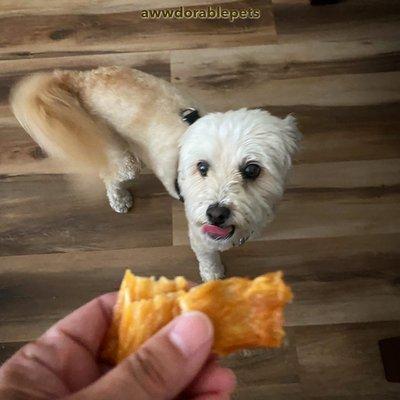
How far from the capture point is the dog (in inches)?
35.3

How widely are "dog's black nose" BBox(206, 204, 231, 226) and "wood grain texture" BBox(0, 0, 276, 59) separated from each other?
96 cm

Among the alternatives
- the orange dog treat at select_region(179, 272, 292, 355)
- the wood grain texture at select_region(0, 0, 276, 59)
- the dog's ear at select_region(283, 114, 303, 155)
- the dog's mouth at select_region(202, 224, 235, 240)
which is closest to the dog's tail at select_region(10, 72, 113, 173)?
the dog's mouth at select_region(202, 224, 235, 240)

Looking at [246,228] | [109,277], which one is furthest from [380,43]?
[109,277]

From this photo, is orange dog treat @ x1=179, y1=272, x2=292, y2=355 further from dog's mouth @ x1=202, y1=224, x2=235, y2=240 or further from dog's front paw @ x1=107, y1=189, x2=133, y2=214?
dog's front paw @ x1=107, y1=189, x2=133, y2=214

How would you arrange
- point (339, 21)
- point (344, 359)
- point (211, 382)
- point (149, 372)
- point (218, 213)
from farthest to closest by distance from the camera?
point (339, 21), point (344, 359), point (218, 213), point (211, 382), point (149, 372)

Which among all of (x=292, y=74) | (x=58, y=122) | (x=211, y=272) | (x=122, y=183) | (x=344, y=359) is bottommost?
(x=344, y=359)

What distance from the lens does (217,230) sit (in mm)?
916

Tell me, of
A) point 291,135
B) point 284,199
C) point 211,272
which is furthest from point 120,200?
point 291,135

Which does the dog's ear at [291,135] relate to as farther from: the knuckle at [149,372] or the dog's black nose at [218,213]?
the knuckle at [149,372]

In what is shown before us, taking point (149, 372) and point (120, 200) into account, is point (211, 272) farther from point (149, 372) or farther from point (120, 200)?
point (149, 372)

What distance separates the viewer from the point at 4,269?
1.32 metres

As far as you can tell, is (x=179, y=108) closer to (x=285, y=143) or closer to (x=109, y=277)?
(x=285, y=143)

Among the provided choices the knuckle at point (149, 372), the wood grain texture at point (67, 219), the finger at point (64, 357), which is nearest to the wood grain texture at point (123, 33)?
the wood grain texture at point (67, 219)

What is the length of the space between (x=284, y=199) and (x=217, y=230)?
0.50 meters
